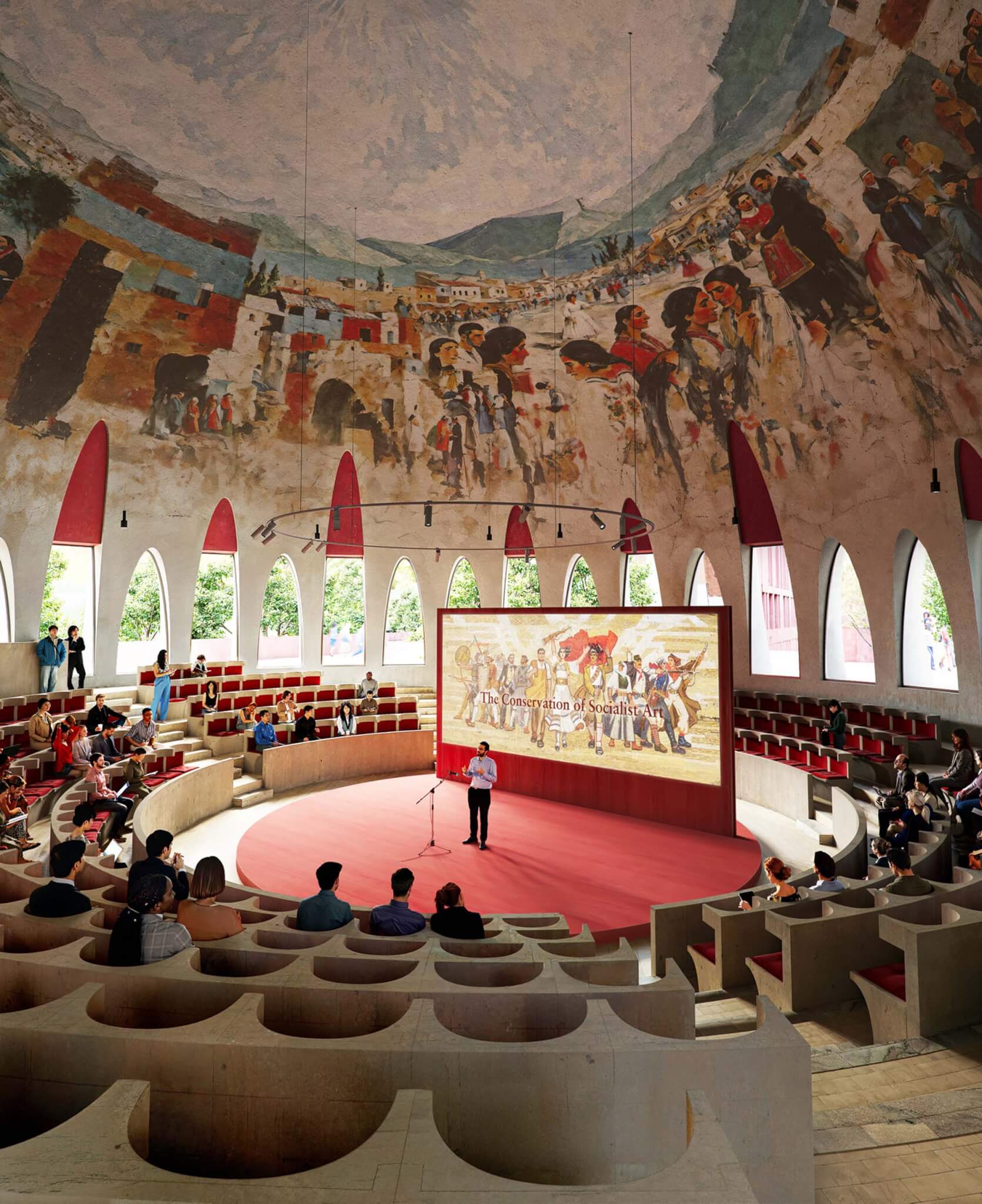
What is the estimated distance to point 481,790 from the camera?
11398 millimetres

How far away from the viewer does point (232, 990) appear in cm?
381

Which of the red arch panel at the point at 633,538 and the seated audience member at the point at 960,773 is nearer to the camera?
the seated audience member at the point at 960,773

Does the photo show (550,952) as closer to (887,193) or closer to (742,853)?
(742,853)

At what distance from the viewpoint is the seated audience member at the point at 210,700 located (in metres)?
16.2

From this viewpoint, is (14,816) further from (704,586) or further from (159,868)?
(704,586)

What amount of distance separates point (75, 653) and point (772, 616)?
18.7 m

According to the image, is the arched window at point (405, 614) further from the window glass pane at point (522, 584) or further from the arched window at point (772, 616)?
the arched window at point (772, 616)

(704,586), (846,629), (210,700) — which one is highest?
(704,586)

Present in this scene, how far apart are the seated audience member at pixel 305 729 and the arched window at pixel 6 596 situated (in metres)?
6.37

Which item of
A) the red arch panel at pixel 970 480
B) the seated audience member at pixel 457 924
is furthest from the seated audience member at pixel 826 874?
the red arch panel at pixel 970 480

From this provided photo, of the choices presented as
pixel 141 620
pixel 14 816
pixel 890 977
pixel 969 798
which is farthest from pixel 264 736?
pixel 141 620

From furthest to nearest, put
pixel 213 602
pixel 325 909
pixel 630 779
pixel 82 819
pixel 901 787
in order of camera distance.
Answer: pixel 213 602 < pixel 630 779 < pixel 901 787 < pixel 82 819 < pixel 325 909

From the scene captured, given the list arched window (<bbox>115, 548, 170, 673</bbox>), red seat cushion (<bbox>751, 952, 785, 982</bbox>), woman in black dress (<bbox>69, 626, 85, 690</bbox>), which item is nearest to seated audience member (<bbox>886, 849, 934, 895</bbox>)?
red seat cushion (<bbox>751, 952, 785, 982</bbox>)

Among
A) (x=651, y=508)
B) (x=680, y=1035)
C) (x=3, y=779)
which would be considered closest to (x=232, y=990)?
(x=680, y=1035)
